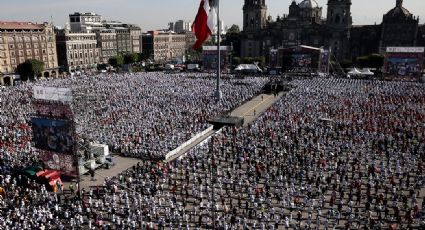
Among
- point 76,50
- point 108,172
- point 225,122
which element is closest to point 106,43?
point 76,50

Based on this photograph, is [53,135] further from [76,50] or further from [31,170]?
[76,50]

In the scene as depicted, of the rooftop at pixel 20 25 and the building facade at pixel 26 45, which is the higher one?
the rooftop at pixel 20 25

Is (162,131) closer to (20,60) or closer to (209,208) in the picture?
(209,208)

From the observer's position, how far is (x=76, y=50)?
10294 centimetres

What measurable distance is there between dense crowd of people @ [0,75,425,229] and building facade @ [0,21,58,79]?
65611 millimetres

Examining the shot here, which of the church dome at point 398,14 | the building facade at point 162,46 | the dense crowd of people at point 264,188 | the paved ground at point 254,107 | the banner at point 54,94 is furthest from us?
the building facade at point 162,46

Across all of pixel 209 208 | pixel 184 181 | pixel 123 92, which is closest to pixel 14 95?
pixel 123 92

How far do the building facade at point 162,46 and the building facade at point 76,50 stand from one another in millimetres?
26247

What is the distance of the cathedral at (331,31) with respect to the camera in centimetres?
10094

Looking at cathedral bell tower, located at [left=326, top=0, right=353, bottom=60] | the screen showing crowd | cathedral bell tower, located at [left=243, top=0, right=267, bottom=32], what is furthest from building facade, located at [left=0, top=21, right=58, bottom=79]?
cathedral bell tower, located at [left=326, top=0, right=353, bottom=60]

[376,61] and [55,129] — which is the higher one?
[376,61]

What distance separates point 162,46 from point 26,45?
61451 millimetres

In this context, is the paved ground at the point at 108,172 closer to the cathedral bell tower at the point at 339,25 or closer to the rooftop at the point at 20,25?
the rooftop at the point at 20,25

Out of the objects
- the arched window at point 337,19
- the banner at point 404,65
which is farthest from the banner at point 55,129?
the arched window at point 337,19
